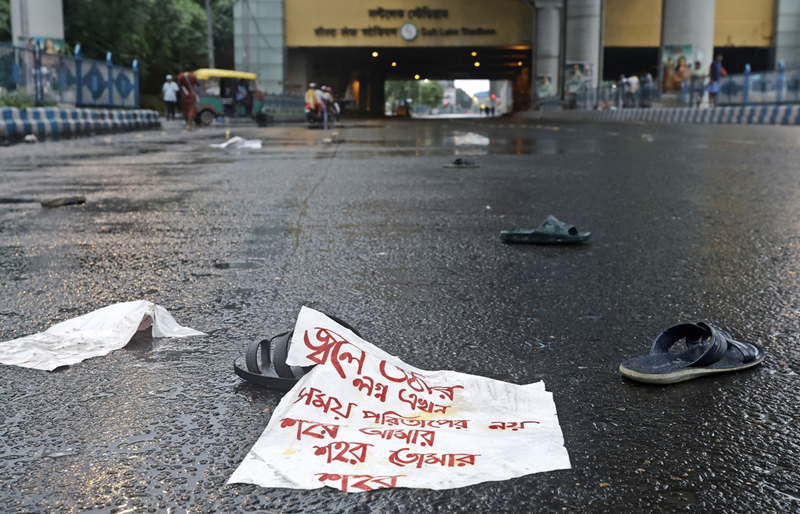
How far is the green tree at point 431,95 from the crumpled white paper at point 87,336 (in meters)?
158

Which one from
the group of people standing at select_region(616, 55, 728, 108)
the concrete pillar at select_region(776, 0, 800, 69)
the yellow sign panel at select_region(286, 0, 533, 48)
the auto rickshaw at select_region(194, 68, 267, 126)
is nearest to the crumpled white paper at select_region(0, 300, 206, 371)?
the group of people standing at select_region(616, 55, 728, 108)

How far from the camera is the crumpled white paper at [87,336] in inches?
95.5

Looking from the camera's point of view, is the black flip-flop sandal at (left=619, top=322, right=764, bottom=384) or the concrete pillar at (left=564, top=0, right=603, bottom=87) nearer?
the black flip-flop sandal at (left=619, top=322, right=764, bottom=384)

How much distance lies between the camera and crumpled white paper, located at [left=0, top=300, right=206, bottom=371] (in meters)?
2.43

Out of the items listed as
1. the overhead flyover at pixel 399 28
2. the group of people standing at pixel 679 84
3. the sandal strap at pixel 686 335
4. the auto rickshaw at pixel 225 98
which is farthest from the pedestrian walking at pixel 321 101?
the sandal strap at pixel 686 335

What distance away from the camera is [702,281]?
138 inches

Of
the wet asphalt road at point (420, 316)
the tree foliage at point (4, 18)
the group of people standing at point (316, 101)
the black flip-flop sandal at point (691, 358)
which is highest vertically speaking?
the tree foliage at point (4, 18)

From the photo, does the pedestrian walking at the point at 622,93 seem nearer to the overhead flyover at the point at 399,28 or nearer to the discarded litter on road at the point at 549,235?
the overhead flyover at the point at 399,28

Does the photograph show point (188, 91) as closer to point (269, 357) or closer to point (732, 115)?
point (732, 115)

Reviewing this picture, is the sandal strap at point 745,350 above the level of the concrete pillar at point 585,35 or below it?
below

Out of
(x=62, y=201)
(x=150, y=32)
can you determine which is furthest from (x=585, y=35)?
(x=62, y=201)

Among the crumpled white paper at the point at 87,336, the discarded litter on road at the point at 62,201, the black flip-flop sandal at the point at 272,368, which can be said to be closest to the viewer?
the black flip-flop sandal at the point at 272,368

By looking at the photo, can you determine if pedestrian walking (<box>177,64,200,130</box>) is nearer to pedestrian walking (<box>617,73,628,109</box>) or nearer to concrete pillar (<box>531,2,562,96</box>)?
pedestrian walking (<box>617,73,628,109</box>)

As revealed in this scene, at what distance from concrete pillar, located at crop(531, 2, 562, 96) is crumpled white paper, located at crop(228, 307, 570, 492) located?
51216 mm
